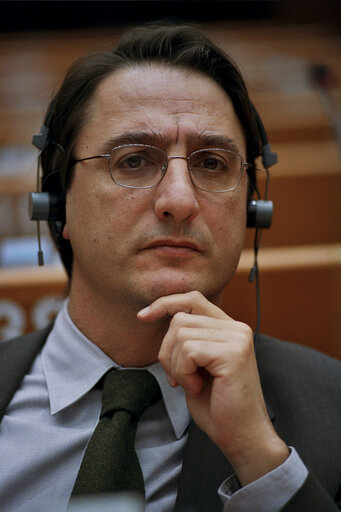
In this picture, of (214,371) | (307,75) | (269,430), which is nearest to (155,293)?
(214,371)

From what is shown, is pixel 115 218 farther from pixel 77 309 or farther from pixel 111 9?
pixel 111 9

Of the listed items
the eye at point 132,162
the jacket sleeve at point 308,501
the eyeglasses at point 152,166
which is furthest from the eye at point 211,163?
the jacket sleeve at point 308,501

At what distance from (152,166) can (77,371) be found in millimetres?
520

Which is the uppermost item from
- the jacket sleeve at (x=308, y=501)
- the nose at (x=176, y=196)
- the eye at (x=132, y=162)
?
the eye at (x=132, y=162)

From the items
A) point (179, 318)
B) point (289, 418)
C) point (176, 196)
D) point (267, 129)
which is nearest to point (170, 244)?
point (176, 196)

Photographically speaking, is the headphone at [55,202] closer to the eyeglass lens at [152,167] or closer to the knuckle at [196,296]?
the eyeglass lens at [152,167]

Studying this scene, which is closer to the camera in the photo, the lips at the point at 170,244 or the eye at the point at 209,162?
the lips at the point at 170,244

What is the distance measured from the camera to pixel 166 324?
1261mm

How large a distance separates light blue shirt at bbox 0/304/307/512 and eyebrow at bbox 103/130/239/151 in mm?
485

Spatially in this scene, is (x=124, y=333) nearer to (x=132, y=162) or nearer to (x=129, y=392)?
(x=129, y=392)

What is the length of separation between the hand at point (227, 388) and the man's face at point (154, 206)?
19cm

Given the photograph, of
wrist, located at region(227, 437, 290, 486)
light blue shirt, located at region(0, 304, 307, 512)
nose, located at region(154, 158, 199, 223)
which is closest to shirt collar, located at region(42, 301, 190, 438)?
light blue shirt, located at region(0, 304, 307, 512)

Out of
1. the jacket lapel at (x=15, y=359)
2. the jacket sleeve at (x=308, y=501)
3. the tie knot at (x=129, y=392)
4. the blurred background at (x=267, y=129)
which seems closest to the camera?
the jacket sleeve at (x=308, y=501)

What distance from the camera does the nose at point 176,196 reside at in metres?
1.13
